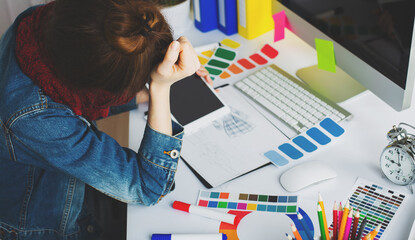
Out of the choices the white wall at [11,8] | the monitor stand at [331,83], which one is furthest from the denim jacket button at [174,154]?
the white wall at [11,8]

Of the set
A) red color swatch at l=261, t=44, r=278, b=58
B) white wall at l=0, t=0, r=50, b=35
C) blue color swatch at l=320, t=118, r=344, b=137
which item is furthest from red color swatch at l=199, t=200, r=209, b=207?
white wall at l=0, t=0, r=50, b=35

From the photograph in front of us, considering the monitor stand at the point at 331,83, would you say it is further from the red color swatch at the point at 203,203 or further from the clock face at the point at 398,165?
the red color swatch at the point at 203,203

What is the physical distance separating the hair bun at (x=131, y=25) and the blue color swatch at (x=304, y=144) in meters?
0.47

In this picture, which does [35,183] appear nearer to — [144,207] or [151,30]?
[144,207]

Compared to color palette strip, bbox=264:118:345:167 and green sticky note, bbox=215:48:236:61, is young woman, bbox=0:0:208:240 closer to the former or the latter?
color palette strip, bbox=264:118:345:167

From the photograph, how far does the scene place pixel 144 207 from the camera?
1040 mm

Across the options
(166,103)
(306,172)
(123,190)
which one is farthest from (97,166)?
(306,172)

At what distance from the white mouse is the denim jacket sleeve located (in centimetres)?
25

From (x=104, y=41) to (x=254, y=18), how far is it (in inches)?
31.3

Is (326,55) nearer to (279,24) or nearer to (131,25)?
(279,24)

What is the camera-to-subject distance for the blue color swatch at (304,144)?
1128 millimetres

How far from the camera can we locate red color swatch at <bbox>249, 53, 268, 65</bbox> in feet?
4.69

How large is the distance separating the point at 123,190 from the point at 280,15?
73cm

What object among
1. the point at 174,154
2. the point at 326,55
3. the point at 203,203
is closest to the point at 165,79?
the point at 174,154
